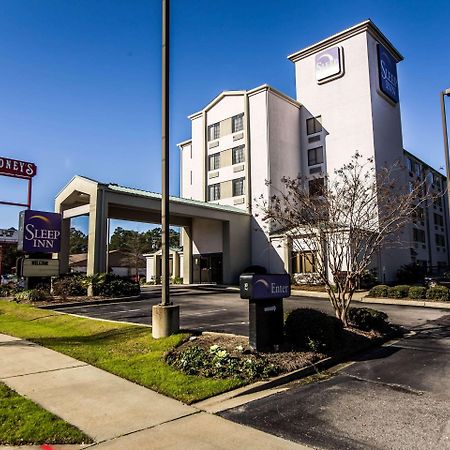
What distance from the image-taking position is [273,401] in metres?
5.99

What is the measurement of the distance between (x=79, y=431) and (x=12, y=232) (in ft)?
92.6

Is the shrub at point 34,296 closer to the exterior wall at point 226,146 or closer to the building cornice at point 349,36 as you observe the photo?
the exterior wall at point 226,146

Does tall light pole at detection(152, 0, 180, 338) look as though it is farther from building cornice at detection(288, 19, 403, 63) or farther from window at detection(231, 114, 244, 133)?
building cornice at detection(288, 19, 403, 63)

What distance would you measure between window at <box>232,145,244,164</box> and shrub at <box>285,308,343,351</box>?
30.2m

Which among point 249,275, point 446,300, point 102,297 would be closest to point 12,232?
point 102,297

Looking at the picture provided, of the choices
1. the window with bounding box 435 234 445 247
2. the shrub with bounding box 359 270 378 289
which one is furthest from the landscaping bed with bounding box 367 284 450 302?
the window with bounding box 435 234 445 247

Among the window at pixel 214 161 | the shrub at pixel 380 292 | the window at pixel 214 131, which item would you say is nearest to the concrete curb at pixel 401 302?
the shrub at pixel 380 292

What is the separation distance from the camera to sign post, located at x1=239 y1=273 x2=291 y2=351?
27.0 feet

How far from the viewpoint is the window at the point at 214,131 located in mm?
41037

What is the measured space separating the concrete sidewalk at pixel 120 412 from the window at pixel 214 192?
1283 inches

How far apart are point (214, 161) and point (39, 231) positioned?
20987 mm

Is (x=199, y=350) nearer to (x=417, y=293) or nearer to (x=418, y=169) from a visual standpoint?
(x=417, y=293)

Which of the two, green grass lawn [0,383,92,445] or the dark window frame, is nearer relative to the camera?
green grass lawn [0,383,92,445]

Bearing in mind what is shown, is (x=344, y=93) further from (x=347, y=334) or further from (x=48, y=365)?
(x=48, y=365)
